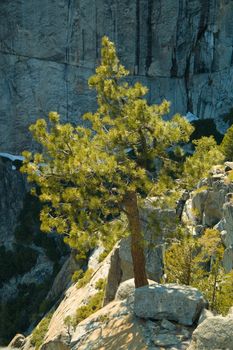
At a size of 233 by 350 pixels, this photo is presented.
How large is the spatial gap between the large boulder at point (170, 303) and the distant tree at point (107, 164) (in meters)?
1.62

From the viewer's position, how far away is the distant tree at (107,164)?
42.5ft

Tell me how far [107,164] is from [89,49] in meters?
58.0

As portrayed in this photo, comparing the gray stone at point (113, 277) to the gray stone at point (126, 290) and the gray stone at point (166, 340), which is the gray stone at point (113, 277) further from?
the gray stone at point (166, 340)

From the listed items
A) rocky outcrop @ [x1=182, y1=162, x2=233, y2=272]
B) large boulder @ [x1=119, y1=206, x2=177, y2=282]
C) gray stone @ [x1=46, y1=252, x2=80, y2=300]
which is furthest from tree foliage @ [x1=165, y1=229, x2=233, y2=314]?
gray stone @ [x1=46, y1=252, x2=80, y2=300]

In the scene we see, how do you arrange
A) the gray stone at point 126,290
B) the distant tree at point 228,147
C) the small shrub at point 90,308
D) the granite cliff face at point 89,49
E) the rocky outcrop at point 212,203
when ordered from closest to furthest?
the gray stone at point 126,290, the rocky outcrop at point 212,203, the small shrub at point 90,308, the distant tree at point 228,147, the granite cliff face at point 89,49

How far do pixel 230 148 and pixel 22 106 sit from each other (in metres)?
36.3

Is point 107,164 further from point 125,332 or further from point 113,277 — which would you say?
point 113,277

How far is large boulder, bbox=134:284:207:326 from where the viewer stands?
11586 millimetres

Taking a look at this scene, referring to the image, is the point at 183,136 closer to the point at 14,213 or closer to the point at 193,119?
A: the point at 14,213

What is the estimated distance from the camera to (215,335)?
904 centimetres

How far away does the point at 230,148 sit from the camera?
4225 centimetres

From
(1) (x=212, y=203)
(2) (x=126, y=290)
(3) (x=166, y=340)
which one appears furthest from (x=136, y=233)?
(1) (x=212, y=203)

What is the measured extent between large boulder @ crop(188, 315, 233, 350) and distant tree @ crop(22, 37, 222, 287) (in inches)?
172

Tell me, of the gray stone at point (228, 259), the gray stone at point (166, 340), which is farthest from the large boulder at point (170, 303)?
the gray stone at point (228, 259)
